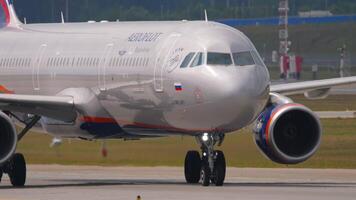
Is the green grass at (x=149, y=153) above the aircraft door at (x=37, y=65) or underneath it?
underneath

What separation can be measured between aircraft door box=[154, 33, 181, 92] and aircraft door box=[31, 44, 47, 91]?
4.58 meters

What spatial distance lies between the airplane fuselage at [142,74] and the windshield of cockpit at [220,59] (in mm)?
20

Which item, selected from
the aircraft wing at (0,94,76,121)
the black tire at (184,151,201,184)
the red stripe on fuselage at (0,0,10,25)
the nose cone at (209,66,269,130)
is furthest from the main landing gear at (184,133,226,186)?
the red stripe on fuselage at (0,0,10,25)

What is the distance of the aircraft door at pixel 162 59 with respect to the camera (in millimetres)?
30781

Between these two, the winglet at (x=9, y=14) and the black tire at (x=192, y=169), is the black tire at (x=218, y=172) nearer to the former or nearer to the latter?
the black tire at (x=192, y=169)

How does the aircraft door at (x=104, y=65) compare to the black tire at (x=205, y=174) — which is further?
the aircraft door at (x=104, y=65)

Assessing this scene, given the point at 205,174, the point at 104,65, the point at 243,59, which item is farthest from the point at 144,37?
the point at 205,174

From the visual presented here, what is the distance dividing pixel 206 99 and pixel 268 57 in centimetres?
9528

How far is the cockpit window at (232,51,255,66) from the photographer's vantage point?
98.1 feet

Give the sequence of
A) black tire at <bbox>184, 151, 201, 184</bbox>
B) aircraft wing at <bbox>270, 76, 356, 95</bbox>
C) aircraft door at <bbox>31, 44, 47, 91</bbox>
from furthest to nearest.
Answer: aircraft door at <bbox>31, 44, 47, 91</bbox>
aircraft wing at <bbox>270, 76, 356, 95</bbox>
black tire at <bbox>184, 151, 201, 184</bbox>

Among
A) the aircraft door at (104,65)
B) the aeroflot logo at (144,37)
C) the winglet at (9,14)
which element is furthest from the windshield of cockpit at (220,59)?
the winglet at (9,14)

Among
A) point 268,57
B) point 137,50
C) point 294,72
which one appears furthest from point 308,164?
point 268,57

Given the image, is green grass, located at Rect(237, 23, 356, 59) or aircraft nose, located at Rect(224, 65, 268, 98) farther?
green grass, located at Rect(237, 23, 356, 59)

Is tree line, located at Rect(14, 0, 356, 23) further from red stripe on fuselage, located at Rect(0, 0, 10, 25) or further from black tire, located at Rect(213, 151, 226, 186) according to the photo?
black tire, located at Rect(213, 151, 226, 186)
